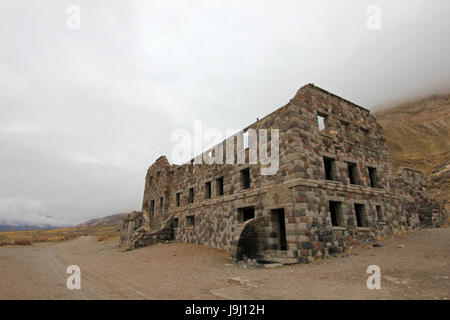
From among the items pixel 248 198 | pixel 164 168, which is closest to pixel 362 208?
pixel 248 198

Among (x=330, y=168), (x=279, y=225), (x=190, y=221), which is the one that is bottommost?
(x=279, y=225)

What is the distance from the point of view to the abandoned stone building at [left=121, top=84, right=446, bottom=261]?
10.4 m

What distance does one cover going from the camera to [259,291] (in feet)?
18.7

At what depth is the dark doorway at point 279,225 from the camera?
11039 mm

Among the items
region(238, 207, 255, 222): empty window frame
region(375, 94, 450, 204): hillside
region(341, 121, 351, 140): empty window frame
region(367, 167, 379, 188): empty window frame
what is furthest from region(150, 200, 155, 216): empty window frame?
region(375, 94, 450, 204): hillside

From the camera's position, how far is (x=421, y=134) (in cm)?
5694

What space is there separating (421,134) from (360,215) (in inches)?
2433

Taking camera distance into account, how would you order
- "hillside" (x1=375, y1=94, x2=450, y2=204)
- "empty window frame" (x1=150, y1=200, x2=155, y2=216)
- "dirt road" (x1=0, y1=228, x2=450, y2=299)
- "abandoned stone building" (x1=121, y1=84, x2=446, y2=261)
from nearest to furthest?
"dirt road" (x1=0, y1=228, x2=450, y2=299), "abandoned stone building" (x1=121, y1=84, x2=446, y2=261), "empty window frame" (x1=150, y1=200, x2=155, y2=216), "hillside" (x1=375, y1=94, x2=450, y2=204)

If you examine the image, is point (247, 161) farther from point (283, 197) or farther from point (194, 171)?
point (194, 171)

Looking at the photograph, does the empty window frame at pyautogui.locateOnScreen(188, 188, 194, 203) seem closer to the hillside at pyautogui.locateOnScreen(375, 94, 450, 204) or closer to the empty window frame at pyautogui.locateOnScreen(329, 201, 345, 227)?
the empty window frame at pyautogui.locateOnScreen(329, 201, 345, 227)

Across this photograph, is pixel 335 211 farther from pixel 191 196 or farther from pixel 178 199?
pixel 178 199

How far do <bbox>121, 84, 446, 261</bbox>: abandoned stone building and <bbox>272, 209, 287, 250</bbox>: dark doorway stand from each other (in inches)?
2.0

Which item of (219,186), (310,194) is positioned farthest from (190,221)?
(310,194)

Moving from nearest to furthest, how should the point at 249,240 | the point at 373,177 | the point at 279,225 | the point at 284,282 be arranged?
the point at 284,282 < the point at 249,240 < the point at 279,225 < the point at 373,177
